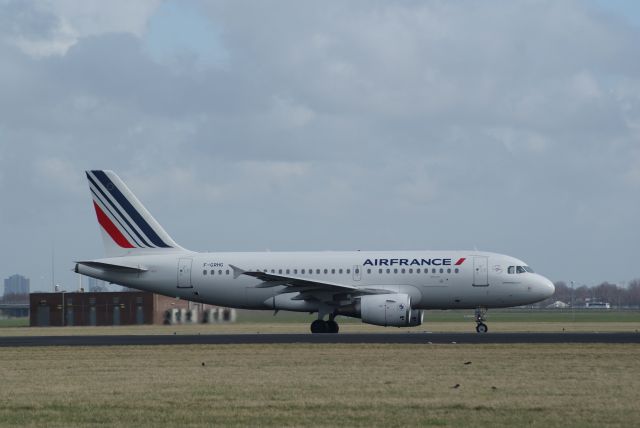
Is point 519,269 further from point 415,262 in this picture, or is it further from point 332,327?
point 332,327

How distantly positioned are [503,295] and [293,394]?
92.1ft

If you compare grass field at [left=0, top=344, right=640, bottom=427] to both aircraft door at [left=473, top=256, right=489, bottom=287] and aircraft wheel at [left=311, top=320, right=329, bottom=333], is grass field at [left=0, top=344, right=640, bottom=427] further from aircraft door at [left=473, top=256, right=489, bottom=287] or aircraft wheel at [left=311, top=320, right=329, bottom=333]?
aircraft door at [left=473, top=256, right=489, bottom=287]

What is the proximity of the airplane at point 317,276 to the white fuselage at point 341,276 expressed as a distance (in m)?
0.04

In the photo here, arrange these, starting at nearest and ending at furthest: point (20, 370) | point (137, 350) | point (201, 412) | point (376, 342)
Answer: point (201, 412)
point (20, 370)
point (137, 350)
point (376, 342)

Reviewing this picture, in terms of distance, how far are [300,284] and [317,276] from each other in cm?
246

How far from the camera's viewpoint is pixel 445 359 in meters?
28.6

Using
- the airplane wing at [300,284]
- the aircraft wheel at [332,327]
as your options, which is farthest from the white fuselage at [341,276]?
the aircraft wheel at [332,327]

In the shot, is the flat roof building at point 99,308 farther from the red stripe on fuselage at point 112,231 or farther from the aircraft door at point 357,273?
the aircraft door at point 357,273

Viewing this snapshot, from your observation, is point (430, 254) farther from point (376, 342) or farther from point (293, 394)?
point (293, 394)

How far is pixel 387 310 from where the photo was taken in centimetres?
4428

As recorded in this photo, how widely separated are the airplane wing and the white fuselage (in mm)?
437

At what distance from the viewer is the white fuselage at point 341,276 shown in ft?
154

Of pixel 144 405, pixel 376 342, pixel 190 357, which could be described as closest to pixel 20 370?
pixel 190 357

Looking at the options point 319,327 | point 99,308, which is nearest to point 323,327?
point 319,327
